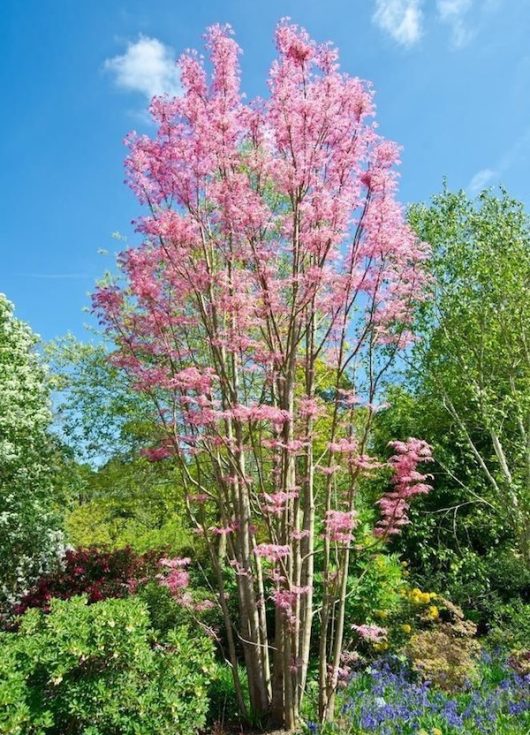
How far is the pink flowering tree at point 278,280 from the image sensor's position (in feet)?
14.5

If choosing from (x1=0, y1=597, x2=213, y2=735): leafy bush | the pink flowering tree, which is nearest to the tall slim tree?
the pink flowering tree

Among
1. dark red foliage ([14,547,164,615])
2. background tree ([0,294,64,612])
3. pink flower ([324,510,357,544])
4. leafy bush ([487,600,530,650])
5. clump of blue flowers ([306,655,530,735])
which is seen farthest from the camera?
background tree ([0,294,64,612])

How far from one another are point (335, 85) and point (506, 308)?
18.4 ft

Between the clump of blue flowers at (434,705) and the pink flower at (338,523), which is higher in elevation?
the pink flower at (338,523)

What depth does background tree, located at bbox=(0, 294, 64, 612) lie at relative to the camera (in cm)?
937

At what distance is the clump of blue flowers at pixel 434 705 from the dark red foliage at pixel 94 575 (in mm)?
3133

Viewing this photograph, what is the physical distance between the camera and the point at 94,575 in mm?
8047

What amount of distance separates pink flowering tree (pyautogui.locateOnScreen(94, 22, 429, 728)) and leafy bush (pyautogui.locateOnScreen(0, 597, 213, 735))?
74 cm

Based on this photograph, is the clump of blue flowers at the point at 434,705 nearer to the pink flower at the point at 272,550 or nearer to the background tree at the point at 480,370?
the pink flower at the point at 272,550

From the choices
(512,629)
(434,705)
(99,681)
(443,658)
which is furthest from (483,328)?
(99,681)

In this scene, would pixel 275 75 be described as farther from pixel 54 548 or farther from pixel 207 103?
pixel 54 548

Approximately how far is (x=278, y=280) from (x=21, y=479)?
6.94 meters

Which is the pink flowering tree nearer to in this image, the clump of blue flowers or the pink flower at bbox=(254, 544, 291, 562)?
the pink flower at bbox=(254, 544, 291, 562)

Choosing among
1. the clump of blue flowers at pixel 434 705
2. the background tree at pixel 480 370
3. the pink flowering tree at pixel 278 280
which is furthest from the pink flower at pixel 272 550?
the background tree at pixel 480 370
